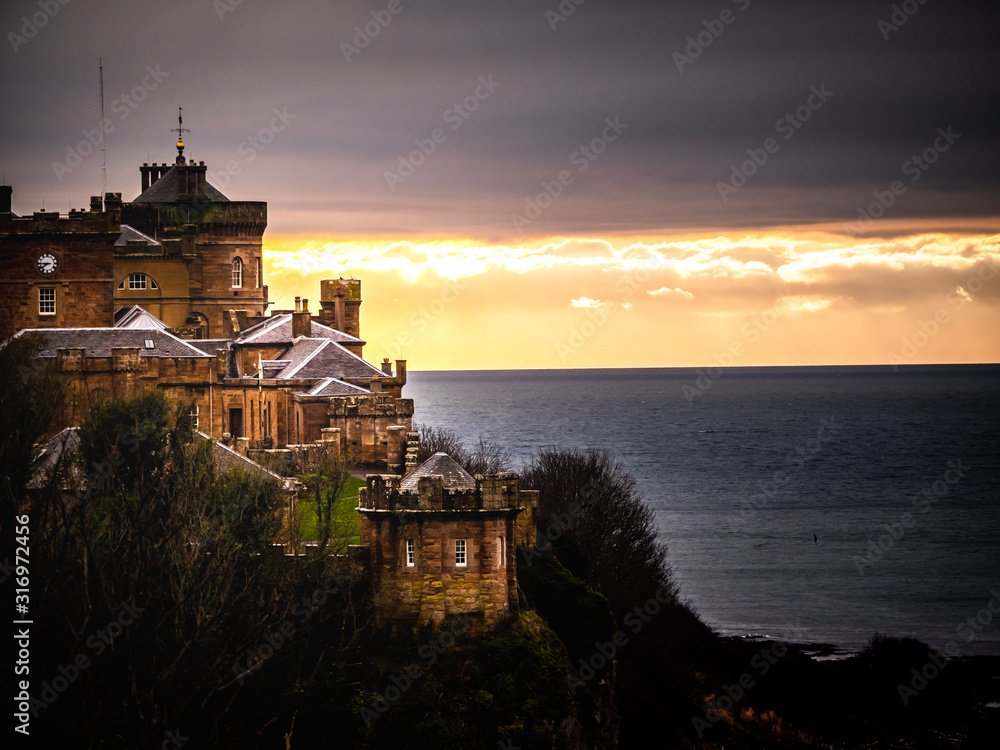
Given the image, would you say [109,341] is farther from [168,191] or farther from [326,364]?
[168,191]

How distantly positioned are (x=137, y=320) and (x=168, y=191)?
1523 cm

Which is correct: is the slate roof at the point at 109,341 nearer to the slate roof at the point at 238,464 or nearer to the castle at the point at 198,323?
the castle at the point at 198,323

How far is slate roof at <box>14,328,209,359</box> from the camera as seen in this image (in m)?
69.5

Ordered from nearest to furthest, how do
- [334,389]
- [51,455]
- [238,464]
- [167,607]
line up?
[167,607] < [51,455] < [238,464] < [334,389]

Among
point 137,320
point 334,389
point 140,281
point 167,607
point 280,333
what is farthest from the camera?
point 140,281

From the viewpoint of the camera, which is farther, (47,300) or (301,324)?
(301,324)

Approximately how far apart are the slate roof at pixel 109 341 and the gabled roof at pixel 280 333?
5.93m

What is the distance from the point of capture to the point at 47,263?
250 ft

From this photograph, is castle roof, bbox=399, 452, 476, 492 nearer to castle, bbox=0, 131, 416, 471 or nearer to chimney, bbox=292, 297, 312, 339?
castle, bbox=0, 131, 416, 471

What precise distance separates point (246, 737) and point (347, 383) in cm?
3626

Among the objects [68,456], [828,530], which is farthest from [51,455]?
[828,530]

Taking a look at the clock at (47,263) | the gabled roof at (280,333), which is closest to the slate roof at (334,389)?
the gabled roof at (280,333)

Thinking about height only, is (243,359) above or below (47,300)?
below

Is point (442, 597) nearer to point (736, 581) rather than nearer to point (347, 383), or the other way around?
point (347, 383)
